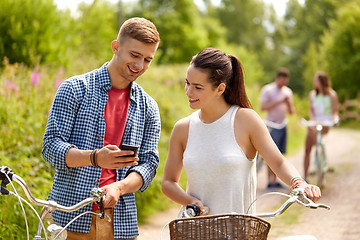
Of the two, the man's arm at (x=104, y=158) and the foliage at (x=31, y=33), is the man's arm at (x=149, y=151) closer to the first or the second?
the man's arm at (x=104, y=158)

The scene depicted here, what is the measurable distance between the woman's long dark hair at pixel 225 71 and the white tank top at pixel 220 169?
0.40 feet

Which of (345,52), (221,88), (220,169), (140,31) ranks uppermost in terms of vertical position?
(345,52)

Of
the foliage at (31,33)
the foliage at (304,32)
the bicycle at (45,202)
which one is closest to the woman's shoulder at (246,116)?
the bicycle at (45,202)

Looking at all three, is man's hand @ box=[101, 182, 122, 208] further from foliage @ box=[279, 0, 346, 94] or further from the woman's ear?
foliage @ box=[279, 0, 346, 94]

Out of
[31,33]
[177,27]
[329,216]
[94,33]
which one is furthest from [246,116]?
[177,27]

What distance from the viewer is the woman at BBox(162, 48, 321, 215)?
3125 millimetres

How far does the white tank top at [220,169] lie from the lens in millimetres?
3143

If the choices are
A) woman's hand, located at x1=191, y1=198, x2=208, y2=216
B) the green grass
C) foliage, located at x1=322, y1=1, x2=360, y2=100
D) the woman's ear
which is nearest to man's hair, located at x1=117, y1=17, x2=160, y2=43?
the woman's ear

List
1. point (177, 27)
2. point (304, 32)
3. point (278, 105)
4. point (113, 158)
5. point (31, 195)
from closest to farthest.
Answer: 1. point (31, 195)
2. point (113, 158)
3. point (278, 105)
4. point (177, 27)
5. point (304, 32)

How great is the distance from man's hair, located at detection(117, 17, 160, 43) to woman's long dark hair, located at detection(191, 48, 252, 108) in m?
0.27

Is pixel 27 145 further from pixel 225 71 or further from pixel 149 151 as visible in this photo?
pixel 225 71

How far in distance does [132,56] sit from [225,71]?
540 millimetres

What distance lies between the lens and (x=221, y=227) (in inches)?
99.0

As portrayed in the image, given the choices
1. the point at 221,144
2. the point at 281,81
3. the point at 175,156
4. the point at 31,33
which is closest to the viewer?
the point at 221,144
